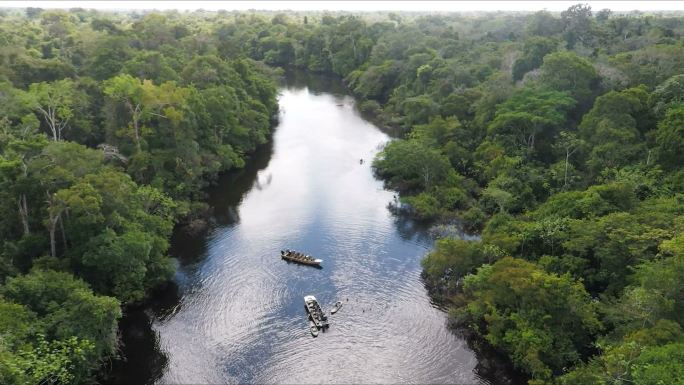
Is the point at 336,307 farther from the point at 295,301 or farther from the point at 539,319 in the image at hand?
the point at 539,319

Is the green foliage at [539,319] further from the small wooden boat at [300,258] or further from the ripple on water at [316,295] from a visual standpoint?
the small wooden boat at [300,258]

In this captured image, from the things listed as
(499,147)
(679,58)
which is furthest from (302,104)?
(679,58)

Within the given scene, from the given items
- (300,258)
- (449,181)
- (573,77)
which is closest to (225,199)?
(300,258)

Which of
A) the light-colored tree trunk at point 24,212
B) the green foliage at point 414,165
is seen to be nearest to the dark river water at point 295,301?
the green foliage at point 414,165

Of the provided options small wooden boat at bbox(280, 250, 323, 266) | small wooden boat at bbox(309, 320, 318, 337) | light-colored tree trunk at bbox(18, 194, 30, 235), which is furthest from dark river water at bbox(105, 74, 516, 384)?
light-colored tree trunk at bbox(18, 194, 30, 235)

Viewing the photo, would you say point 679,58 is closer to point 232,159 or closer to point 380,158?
point 380,158
